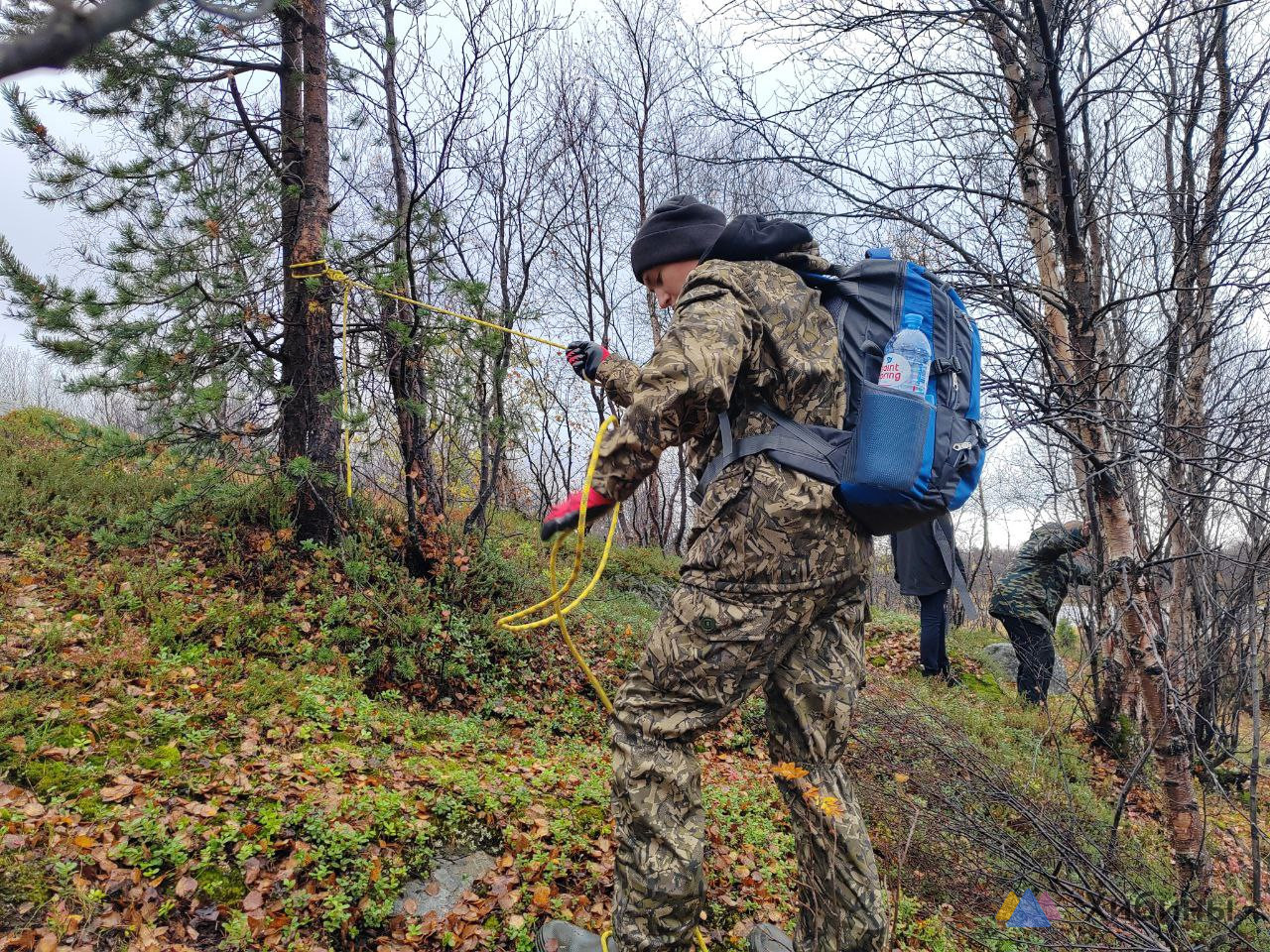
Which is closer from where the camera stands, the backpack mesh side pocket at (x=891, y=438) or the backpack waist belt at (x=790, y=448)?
the backpack mesh side pocket at (x=891, y=438)

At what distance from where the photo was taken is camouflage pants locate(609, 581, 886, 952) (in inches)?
80.0

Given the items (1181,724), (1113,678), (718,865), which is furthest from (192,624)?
(1113,678)

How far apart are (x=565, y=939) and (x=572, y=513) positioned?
1.57 m

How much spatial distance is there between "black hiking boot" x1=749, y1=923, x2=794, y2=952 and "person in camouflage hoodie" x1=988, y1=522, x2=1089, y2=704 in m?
5.21

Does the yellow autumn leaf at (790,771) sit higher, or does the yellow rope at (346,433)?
the yellow rope at (346,433)

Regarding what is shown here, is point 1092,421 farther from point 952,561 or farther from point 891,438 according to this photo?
point 891,438

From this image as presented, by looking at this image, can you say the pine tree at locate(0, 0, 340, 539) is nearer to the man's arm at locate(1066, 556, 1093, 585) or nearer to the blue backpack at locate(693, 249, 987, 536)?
the blue backpack at locate(693, 249, 987, 536)

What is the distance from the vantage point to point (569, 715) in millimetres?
4938

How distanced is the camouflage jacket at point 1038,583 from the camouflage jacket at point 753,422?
18.9 feet

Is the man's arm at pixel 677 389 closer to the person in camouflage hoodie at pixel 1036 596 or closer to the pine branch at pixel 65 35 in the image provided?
the pine branch at pixel 65 35

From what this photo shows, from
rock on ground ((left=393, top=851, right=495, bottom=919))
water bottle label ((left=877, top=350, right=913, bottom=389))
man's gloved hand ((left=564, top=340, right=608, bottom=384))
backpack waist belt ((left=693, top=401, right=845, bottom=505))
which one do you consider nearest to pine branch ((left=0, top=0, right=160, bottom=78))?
backpack waist belt ((left=693, top=401, right=845, bottom=505))

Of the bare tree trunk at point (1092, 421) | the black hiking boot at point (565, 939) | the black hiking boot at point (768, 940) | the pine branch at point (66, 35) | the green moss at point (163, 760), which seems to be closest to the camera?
the pine branch at point (66, 35)

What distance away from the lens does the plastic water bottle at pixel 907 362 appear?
204cm

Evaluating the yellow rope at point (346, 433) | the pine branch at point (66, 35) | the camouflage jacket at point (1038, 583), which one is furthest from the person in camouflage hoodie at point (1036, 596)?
the pine branch at point (66, 35)
